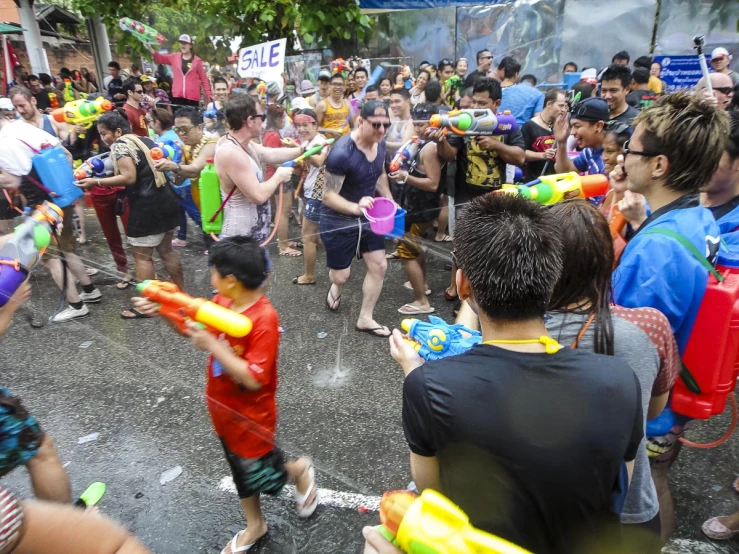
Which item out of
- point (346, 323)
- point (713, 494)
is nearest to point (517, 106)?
point (346, 323)

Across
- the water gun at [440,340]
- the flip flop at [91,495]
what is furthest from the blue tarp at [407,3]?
the water gun at [440,340]

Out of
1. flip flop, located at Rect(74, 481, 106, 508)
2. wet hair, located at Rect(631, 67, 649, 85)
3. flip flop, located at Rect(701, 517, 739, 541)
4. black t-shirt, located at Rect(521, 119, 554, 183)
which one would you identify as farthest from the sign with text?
flip flop, located at Rect(74, 481, 106, 508)

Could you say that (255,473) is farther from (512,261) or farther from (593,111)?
(593,111)

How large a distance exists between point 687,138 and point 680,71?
845 centimetres

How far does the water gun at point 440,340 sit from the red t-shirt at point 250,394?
769 mm

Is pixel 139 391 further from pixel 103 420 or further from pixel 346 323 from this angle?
pixel 346 323

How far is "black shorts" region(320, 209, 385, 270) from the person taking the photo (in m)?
4.07

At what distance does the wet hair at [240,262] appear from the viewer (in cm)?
212

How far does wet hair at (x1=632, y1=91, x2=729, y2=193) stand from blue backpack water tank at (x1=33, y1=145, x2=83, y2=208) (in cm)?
433

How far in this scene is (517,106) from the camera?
19.8ft

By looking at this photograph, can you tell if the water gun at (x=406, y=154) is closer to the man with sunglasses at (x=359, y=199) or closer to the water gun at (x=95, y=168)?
the man with sunglasses at (x=359, y=199)

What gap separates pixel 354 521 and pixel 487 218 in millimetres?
1866

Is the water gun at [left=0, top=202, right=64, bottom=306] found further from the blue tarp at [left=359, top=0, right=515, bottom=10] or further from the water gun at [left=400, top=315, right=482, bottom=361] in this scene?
the blue tarp at [left=359, top=0, right=515, bottom=10]

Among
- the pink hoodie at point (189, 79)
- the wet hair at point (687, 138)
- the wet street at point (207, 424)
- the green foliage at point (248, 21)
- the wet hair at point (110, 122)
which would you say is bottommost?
the wet street at point (207, 424)
